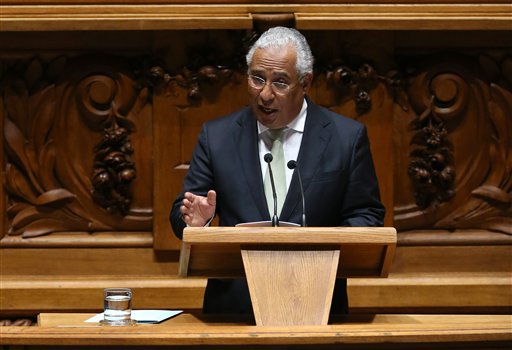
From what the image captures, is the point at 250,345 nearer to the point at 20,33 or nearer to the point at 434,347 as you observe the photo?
the point at 434,347

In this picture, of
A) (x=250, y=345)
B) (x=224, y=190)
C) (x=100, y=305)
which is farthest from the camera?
(x=100, y=305)

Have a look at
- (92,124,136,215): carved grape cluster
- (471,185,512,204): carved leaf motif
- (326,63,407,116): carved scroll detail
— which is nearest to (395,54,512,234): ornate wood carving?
(471,185,512,204): carved leaf motif

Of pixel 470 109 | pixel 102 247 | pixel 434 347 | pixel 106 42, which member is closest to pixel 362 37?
pixel 470 109

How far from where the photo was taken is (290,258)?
10.6 ft

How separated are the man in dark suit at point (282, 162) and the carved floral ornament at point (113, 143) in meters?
1.39

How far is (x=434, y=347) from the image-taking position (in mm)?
2938

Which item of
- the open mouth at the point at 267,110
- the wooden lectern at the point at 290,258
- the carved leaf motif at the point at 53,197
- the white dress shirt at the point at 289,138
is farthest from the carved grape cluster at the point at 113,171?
the wooden lectern at the point at 290,258

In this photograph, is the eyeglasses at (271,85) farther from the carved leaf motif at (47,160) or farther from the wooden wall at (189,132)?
the carved leaf motif at (47,160)

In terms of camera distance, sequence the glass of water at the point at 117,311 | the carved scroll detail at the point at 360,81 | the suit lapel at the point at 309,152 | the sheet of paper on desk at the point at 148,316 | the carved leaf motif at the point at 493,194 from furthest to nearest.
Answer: the carved leaf motif at the point at 493,194
the carved scroll detail at the point at 360,81
the suit lapel at the point at 309,152
the sheet of paper on desk at the point at 148,316
the glass of water at the point at 117,311

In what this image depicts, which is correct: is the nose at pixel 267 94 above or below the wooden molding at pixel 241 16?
below

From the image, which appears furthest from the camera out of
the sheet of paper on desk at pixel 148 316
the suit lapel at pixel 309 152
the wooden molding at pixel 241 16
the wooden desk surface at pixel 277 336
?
the wooden molding at pixel 241 16

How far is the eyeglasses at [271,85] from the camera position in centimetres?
395

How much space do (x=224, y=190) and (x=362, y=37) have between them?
5.51 feet

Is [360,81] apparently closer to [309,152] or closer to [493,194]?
[493,194]
